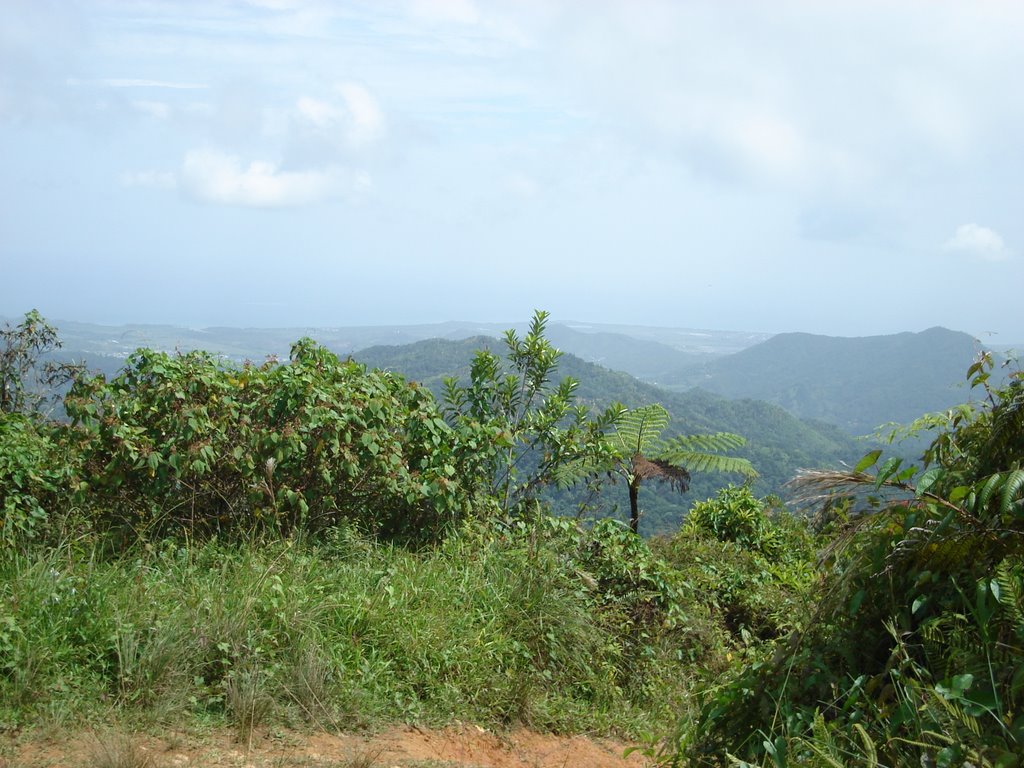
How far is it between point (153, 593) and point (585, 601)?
8.36ft

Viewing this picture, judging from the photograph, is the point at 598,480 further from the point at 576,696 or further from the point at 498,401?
the point at 576,696

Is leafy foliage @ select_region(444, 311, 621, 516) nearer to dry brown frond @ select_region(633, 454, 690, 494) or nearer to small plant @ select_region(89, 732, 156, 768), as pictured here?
dry brown frond @ select_region(633, 454, 690, 494)

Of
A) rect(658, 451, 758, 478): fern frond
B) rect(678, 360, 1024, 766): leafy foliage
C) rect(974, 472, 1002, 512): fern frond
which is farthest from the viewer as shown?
rect(658, 451, 758, 478): fern frond

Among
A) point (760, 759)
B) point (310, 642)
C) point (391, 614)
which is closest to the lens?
point (760, 759)

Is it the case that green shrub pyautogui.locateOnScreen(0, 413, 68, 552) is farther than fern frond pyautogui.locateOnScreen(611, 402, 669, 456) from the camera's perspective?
No

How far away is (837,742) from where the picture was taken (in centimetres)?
271

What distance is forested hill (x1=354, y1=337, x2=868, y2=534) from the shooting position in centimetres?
2278

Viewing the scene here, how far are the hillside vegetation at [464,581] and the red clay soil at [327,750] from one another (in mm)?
86

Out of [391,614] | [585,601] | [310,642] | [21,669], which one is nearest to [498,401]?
[585,601]

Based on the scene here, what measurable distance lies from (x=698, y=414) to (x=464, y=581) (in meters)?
31.0

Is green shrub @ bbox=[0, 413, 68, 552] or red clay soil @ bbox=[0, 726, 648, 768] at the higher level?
green shrub @ bbox=[0, 413, 68, 552]

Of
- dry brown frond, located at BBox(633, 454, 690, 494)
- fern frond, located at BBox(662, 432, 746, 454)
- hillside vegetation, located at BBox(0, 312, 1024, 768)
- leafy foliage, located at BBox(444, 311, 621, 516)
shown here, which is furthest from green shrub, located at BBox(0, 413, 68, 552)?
fern frond, located at BBox(662, 432, 746, 454)

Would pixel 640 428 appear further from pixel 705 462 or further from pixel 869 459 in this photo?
pixel 869 459

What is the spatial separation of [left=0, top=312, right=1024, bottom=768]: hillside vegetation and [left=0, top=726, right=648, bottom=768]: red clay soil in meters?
0.09
